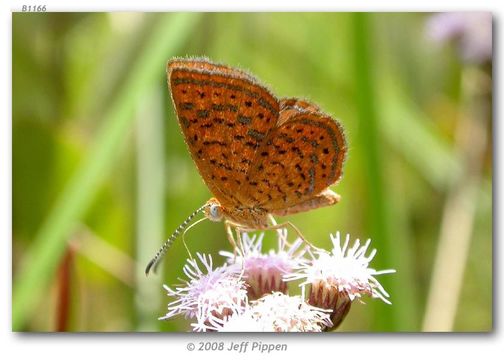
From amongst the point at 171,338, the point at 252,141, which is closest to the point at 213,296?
the point at 252,141

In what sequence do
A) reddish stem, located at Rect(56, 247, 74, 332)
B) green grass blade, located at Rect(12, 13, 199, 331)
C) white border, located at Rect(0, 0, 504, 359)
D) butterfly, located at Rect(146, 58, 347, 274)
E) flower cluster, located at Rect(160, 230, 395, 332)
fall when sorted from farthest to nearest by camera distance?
white border, located at Rect(0, 0, 504, 359) → green grass blade, located at Rect(12, 13, 199, 331) → reddish stem, located at Rect(56, 247, 74, 332) → butterfly, located at Rect(146, 58, 347, 274) → flower cluster, located at Rect(160, 230, 395, 332)

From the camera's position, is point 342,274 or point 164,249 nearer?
point 342,274

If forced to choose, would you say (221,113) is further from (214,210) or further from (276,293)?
(276,293)

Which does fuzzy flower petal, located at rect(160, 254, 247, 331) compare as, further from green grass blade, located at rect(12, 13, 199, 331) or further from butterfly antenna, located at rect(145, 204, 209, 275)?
green grass blade, located at rect(12, 13, 199, 331)

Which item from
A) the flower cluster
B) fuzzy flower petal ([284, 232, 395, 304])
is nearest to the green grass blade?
the flower cluster

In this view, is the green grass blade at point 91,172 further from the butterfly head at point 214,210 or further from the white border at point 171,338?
the butterfly head at point 214,210

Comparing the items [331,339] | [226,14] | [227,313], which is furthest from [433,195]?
[227,313]
